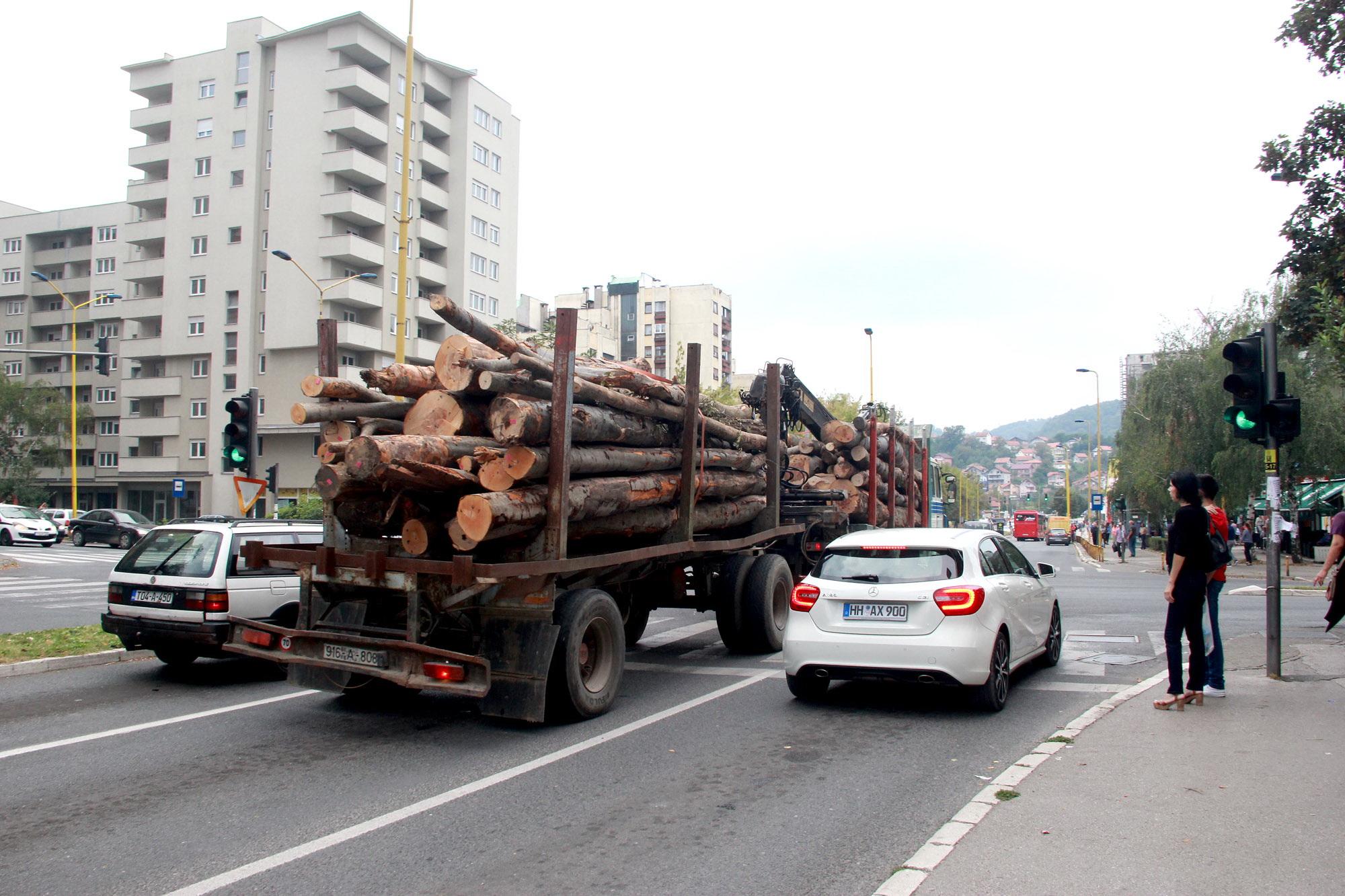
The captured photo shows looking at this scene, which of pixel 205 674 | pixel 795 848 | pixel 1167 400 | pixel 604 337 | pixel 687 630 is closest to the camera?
pixel 795 848

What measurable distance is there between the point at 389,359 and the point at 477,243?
979 cm

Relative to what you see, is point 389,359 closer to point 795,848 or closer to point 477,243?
point 477,243

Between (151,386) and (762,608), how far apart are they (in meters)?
55.5

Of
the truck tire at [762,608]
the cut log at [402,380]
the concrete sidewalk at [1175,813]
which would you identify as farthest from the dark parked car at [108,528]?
the concrete sidewalk at [1175,813]

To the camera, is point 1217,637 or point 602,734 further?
point 1217,637

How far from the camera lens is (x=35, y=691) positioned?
30.1 feet

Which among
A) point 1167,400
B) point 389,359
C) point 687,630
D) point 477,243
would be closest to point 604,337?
point 477,243

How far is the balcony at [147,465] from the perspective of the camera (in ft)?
185

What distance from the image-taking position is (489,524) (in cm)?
695

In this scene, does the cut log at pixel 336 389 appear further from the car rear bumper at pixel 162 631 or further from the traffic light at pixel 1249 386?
the traffic light at pixel 1249 386

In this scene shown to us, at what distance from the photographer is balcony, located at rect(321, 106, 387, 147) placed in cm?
5088

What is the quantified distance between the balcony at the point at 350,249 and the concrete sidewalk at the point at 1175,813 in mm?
48857

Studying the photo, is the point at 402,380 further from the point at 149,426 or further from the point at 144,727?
the point at 149,426

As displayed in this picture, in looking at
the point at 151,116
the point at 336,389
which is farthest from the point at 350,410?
the point at 151,116
